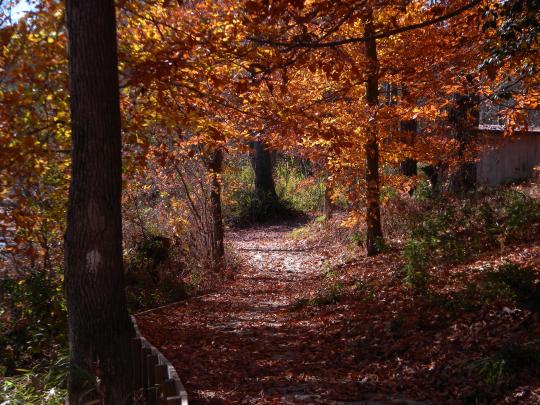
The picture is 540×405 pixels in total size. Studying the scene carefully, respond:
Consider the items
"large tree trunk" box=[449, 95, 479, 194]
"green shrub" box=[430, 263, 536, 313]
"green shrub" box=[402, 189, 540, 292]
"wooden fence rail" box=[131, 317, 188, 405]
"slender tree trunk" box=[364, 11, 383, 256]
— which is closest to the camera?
"wooden fence rail" box=[131, 317, 188, 405]

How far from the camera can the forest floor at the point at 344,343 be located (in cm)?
571

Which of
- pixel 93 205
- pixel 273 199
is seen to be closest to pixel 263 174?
pixel 273 199

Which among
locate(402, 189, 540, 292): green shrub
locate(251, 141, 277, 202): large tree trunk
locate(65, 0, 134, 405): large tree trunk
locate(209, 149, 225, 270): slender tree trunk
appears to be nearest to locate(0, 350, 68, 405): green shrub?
locate(65, 0, 134, 405): large tree trunk

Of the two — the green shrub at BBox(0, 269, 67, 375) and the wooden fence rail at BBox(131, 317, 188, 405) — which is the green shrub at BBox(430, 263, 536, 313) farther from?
the green shrub at BBox(0, 269, 67, 375)

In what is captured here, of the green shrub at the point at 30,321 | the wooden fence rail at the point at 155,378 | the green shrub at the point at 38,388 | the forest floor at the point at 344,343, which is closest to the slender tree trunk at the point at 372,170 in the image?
the forest floor at the point at 344,343

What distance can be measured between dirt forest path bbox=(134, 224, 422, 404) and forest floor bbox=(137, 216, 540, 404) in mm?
16

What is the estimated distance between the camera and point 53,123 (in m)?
7.77

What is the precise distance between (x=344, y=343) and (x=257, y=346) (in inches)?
50.7

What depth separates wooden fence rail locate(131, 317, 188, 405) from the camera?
4655 mm

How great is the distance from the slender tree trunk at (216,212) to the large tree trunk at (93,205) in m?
8.52

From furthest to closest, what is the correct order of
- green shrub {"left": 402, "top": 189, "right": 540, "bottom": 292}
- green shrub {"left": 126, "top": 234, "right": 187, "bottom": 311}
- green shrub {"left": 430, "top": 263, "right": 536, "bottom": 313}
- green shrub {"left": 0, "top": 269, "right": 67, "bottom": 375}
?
green shrub {"left": 126, "top": 234, "right": 187, "bottom": 311}
green shrub {"left": 402, "top": 189, "right": 540, "bottom": 292}
green shrub {"left": 0, "top": 269, "right": 67, "bottom": 375}
green shrub {"left": 430, "top": 263, "right": 536, "bottom": 313}

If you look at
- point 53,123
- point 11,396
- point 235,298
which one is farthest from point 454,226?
point 11,396

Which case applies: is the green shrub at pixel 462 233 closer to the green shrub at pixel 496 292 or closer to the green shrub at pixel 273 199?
the green shrub at pixel 496 292

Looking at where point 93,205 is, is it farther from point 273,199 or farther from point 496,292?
point 273,199
